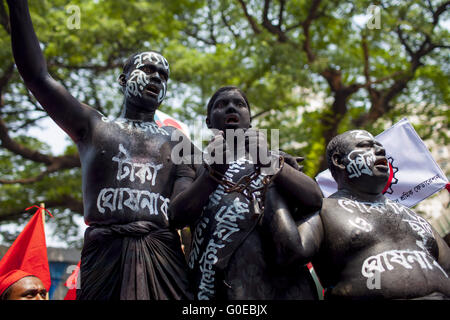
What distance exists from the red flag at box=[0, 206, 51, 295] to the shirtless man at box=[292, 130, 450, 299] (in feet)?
11.7

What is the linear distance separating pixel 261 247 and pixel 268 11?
29.7ft

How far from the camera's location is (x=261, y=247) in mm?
2746

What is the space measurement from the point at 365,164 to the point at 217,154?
1.08 m

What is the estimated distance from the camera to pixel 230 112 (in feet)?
10.4

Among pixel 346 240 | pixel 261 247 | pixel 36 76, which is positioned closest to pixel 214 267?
pixel 261 247

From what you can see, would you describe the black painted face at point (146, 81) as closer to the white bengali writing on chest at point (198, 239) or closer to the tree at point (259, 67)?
the white bengali writing on chest at point (198, 239)

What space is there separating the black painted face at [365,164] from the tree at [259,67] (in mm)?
7113

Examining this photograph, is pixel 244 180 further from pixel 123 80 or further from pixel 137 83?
pixel 123 80

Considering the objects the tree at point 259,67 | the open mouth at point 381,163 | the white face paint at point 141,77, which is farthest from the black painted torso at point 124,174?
the tree at point 259,67

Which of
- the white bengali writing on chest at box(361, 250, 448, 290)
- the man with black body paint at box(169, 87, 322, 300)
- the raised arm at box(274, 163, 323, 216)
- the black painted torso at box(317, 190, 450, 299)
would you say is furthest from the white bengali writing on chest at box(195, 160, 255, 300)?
the white bengali writing on chest at box(361, 250, 448, 290)

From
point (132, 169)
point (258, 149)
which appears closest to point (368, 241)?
point (258, 149)

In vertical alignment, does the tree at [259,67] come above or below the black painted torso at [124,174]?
above

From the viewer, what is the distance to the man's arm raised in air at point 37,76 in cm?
291
